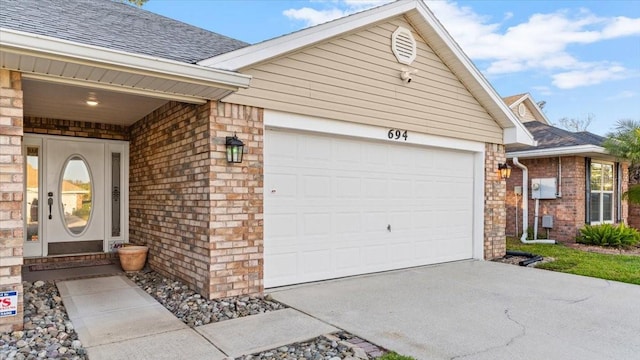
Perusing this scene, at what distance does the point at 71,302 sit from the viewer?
15.5 feet

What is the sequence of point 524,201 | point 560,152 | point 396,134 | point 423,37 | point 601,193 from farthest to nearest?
1. point 601,193
2. point 524,201
3. point 560,152
4. point 423,37
5. point 396,134

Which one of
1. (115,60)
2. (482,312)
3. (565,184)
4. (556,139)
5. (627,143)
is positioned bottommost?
(482,312)

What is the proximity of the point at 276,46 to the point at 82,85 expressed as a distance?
2277 millimetres

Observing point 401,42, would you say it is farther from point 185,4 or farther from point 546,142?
point 185,4

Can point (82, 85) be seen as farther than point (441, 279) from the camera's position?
No

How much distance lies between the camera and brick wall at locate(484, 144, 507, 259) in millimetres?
8180

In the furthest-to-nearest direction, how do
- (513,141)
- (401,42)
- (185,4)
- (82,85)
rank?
(185,4)
(513,141)
(401,42)
(82,85)

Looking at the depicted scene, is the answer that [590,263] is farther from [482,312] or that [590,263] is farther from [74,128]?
[74,128]

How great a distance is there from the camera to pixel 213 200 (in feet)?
15.8


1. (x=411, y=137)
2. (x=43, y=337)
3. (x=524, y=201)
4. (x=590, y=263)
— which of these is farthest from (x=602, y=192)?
(x=43, y=337)

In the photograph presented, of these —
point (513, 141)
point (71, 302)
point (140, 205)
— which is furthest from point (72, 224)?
point (513, 141)

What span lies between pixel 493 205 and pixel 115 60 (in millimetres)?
7323

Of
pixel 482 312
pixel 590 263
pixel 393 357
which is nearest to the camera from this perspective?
pixel 393 357

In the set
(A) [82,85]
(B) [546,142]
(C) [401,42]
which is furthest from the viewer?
(B) [546,142]
